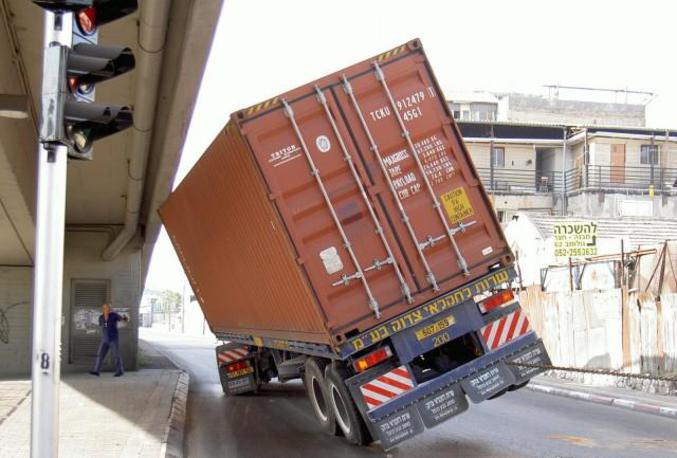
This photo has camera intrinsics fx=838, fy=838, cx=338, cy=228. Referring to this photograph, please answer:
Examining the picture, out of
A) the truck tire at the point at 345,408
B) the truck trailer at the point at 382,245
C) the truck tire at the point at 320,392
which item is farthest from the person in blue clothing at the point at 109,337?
the truck tire at the point at 345,408

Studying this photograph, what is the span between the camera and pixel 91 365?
20.9 m

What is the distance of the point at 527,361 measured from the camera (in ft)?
30.9

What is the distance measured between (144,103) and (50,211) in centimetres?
743

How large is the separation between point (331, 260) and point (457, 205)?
65.2 inches

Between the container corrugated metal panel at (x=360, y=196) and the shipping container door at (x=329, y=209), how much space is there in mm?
11

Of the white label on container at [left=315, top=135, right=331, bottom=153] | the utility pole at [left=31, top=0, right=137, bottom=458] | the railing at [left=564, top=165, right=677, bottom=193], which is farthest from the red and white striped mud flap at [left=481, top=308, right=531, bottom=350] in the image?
the railing at [left=564, top=165, right=677, bottom=193]

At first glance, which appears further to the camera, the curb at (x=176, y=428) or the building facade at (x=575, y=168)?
the building facade at (x=575, y=168)

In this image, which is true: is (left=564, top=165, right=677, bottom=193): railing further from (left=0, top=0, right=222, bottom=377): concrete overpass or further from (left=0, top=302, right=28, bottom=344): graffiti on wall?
(left=0, top=302, right=28, bottom=344): graffiti on wall

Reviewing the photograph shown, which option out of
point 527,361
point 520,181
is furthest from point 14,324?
point 520,181

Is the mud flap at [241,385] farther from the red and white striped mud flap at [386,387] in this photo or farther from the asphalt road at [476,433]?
the red and white striped mud flap at [386,387]

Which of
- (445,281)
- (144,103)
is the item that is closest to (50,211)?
(445,281)

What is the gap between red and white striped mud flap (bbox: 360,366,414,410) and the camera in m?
8.80

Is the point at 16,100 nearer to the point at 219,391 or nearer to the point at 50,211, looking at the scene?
the point at 50,211

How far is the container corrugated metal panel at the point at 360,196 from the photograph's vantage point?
8.86 meters
